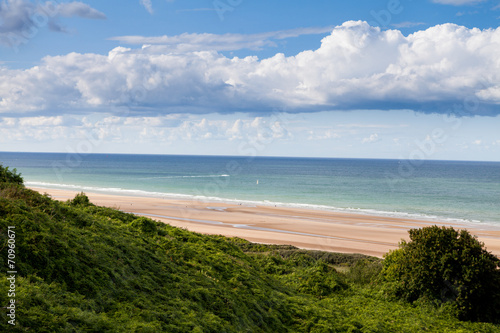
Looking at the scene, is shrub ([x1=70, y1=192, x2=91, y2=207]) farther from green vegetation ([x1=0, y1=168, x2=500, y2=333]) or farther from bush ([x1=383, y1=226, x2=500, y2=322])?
bush ([x1=383, y1=226, x2=500, y2=322])

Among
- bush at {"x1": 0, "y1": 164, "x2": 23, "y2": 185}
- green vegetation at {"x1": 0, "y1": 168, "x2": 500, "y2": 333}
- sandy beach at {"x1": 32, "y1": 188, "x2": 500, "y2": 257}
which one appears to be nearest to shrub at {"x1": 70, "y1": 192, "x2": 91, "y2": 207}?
green vegetation at {"x1": 0, "y1": 168, "x2": 500, "y2": 333}

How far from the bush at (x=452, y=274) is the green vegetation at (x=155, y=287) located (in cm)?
38

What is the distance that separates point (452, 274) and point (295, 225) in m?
30.9

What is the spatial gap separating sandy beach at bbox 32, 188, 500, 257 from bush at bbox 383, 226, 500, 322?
655 inches

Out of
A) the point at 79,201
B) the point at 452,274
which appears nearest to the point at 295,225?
the point at 452,274

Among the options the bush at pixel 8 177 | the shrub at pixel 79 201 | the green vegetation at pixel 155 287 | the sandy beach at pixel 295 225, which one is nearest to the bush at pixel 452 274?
the green vegetation at pixel 155 287

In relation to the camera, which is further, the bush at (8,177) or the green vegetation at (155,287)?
the bush at (8,177)

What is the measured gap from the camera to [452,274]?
47.5 ft

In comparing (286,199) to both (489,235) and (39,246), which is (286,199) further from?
(39,246)

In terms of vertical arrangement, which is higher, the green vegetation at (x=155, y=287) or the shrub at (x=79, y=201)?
the shrub at (x=79, y=201)

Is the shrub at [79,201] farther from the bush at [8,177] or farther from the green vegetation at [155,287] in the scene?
the bush at [8,177]

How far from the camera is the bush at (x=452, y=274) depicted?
14.1 metres

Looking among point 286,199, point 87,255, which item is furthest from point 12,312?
point 286,199

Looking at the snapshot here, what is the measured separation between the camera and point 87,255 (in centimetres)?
932
